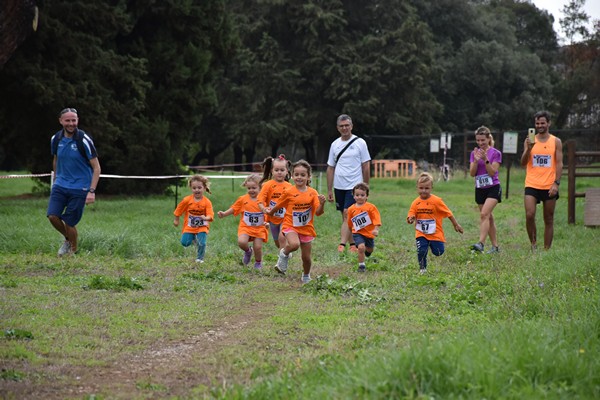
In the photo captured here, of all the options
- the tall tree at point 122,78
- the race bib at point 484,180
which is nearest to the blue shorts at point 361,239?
the race bib at point 484,180

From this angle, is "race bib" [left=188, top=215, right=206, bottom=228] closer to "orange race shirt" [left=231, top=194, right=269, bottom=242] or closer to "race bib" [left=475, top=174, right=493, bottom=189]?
"orange race shirt" [left=231, top=194, right=269, bottom=242]

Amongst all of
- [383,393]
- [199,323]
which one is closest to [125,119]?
[199,323]

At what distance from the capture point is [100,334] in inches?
310

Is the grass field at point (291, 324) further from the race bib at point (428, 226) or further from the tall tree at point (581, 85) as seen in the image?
the tall tree at point (581, 85)

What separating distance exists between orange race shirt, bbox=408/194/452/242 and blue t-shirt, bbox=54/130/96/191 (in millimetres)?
4706

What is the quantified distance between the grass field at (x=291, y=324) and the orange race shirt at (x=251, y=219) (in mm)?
562

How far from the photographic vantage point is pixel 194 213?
14016mm

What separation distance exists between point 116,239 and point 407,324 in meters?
7.89

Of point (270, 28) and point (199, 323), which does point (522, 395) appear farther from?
point (270, 28)

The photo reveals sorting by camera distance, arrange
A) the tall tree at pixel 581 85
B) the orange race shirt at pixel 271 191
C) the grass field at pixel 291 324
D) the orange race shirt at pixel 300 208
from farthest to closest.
Result: 1. the tall tree at pixel 581 85
2. the orange race shirt at pixel 271 191
3. the orange race shirt at pixel 300 208
4. the grass field at pixel 291 324

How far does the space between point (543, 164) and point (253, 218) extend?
4607 millimetres

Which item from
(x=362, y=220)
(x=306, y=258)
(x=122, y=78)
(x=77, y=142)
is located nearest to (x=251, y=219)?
(x=362, y=220)

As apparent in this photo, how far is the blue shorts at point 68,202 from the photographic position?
515 inches

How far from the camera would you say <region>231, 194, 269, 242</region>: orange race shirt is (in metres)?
13.3
